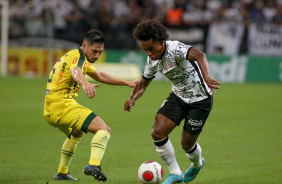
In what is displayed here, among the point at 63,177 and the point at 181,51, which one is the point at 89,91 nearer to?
the point at 181,51

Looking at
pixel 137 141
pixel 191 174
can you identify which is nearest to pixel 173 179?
pixel 191 174

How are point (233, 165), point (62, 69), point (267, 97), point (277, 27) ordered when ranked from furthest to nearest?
point (277, 27), point (267, 97), point (233, 165), point (62, 69)

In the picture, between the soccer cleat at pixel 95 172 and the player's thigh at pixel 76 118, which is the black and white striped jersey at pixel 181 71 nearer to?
the player's thigh at pixel 76 118

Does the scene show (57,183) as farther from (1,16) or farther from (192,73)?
(1,16)

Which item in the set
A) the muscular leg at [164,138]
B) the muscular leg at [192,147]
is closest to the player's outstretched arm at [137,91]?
the muscular leg at [164,138]

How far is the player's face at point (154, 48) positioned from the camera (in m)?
6.73

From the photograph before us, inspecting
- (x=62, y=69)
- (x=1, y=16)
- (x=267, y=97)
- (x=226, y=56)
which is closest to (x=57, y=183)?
(x=62, y=69)

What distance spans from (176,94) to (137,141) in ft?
14.1

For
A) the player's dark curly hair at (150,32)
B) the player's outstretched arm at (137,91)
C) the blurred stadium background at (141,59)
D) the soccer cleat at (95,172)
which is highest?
the player's dark curly hair at (150,32)

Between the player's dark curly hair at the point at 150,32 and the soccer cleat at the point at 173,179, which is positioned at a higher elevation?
the player's dark curly hair at the point at 150,32

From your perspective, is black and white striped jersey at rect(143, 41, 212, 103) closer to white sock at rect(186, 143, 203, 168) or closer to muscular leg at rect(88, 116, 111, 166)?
white sock at rect(186, 143, 203, 168)

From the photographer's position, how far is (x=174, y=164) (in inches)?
279

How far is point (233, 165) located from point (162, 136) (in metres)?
2.34

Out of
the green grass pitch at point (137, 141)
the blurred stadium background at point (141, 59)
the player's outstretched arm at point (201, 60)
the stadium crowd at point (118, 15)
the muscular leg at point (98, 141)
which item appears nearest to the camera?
the muscular leg at point (98, 141)
